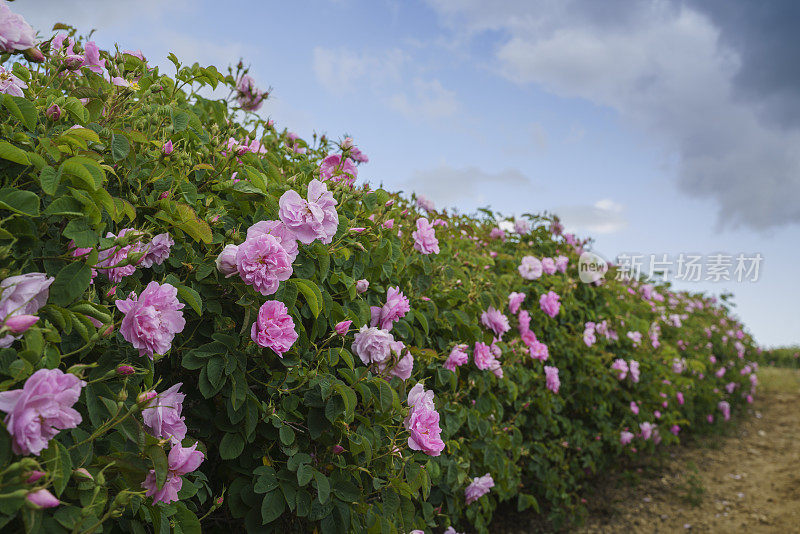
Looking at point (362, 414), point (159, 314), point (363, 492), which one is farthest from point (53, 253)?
point (363, 492)

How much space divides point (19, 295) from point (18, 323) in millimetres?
99

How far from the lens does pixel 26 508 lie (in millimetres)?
897

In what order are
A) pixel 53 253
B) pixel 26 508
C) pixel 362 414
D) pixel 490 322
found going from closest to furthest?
pixel 26 508
pixel 53 253
pixel 362 414
pixel 490 322

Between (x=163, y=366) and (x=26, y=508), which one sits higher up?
(x=163, y=366)

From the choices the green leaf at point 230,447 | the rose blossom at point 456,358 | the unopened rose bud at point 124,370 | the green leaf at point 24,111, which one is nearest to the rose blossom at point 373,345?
the green leaf at point 230,447

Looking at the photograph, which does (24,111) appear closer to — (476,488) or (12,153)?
(12,153)

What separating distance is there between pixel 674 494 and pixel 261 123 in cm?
460

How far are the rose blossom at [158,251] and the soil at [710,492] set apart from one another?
10.3 ft

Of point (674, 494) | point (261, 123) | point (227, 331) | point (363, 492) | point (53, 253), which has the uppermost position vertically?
point (261, 123)

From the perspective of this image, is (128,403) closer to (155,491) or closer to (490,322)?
(155,491)

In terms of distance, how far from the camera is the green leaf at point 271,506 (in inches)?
59.7

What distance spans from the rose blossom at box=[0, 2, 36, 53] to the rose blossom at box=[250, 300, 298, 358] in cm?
81

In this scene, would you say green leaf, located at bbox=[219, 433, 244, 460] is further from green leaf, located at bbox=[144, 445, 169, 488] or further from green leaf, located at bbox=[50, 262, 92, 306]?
green leaf, located at bbox=[50, 262, 92, 306]

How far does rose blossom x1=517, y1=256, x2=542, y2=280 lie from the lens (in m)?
3.41
